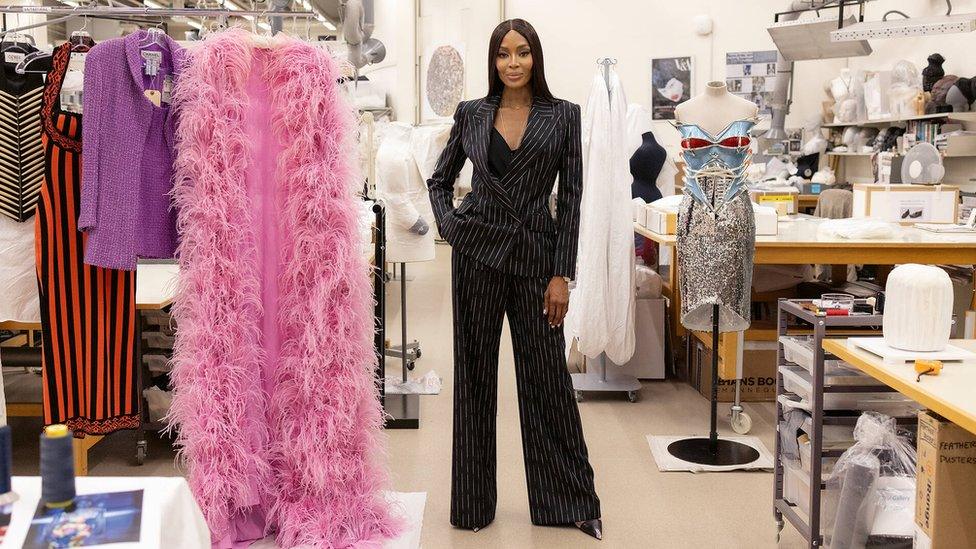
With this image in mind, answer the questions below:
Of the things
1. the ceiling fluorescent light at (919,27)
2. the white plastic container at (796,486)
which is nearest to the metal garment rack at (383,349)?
the white plastic container at (796,486)

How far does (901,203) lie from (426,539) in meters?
3.59

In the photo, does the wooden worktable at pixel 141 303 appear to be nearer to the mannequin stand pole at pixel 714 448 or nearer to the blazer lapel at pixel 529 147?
the blazer lapel at pixel 529 147

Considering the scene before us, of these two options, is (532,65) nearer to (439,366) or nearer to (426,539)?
(426,539)

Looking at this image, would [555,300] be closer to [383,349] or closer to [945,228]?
[383,349]

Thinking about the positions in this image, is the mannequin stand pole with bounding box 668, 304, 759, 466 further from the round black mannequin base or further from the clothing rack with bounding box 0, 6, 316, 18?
the clothing rack with bounding box 0, 6, 316, 18

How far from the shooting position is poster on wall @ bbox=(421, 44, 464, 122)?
10.4 meters

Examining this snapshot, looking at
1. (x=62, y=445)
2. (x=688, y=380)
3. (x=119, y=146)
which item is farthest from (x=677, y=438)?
(x=62, y=445)

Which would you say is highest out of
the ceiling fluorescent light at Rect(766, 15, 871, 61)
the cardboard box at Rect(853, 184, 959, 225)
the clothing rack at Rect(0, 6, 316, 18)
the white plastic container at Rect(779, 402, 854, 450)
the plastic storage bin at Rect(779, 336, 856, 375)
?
the ceiling fluorescent light at Rect(766, 15, 871, 61)

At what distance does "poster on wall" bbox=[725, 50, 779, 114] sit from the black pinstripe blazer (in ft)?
26.2

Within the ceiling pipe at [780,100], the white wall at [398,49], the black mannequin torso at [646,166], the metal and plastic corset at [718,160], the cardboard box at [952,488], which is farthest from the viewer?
the white wall at [398,49]

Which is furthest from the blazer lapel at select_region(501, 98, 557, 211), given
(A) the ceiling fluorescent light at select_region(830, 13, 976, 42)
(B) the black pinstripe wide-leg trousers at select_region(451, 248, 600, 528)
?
(A) the ceiling fluorescent light at select_region(830, 13, 976, 42)

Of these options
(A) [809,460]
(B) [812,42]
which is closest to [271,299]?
(A) [809,460]

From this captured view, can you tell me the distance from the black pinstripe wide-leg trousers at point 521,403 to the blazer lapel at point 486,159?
8.9 inches

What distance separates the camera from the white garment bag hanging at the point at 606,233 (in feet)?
15.0
